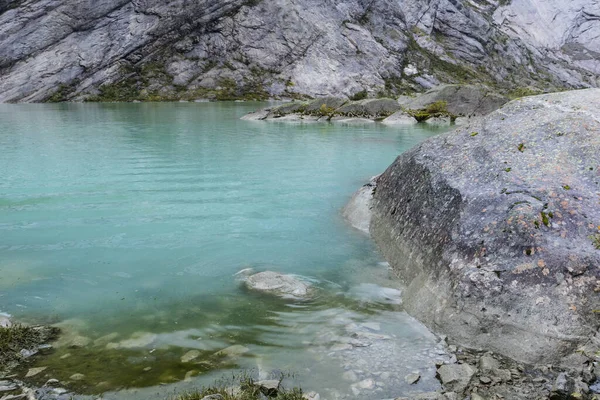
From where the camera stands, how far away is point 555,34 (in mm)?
166500

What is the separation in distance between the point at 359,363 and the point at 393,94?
329ft

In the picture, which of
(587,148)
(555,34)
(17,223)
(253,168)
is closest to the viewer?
(587,148)

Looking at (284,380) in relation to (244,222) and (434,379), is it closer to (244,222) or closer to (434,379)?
(434,379)

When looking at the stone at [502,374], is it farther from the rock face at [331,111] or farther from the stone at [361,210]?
the rock face at [331,111]

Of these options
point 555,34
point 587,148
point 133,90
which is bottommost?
point 587,148

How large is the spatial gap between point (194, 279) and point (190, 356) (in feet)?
9.55

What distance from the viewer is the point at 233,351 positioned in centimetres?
638

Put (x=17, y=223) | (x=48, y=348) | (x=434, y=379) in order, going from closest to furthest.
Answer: (x=434, y=379)
(x=48, y=348)
(x=17, y=223)

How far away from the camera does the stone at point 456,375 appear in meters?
5.52

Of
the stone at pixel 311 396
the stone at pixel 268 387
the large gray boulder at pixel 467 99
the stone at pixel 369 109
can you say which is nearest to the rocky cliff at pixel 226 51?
the stone at pixel 369 109

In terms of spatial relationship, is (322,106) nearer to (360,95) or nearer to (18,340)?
(18,340)

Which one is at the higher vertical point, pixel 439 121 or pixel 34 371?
pixel 439 121

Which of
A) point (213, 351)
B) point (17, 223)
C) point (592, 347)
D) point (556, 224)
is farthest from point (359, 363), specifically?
point (17, 223)

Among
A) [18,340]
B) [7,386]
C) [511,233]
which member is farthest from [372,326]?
[18,340]
